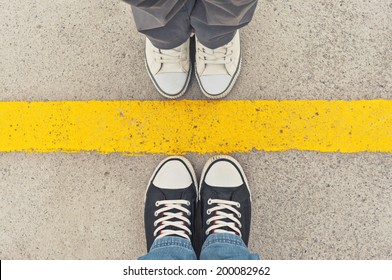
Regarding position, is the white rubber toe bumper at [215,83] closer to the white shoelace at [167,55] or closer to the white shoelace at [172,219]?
the white shoelace at [167,55]

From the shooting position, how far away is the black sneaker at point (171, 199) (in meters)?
1.22

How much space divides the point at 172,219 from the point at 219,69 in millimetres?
572

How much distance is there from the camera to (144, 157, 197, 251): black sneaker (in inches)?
48.1

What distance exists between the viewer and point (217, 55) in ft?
3.84

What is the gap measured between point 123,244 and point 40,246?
32cm

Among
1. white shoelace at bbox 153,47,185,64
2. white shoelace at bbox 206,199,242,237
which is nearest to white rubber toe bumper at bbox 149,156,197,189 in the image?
white shoelace at bbox 206,199,242,237

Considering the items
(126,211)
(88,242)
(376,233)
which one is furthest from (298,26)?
(88,242)

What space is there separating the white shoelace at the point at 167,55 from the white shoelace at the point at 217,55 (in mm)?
77

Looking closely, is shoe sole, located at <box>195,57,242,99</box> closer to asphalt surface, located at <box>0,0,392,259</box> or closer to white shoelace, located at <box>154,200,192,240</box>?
asphalt surface, located at <box>0,0,392,259</box>

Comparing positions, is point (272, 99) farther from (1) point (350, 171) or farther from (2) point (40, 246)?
(2) point (40, 246)

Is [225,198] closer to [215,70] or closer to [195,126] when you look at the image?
[195,126]

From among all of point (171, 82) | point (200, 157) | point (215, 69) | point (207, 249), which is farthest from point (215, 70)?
point (207, 249)

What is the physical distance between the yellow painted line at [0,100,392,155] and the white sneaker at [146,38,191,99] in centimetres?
6

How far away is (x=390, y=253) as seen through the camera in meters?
1.23
